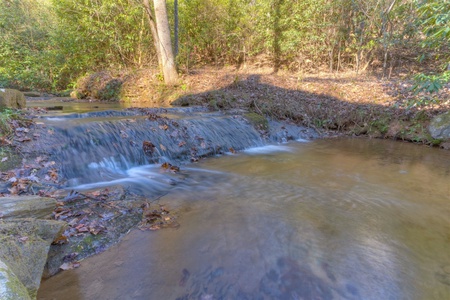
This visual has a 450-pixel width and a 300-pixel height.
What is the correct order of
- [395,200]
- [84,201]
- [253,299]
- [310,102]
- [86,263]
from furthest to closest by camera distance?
[310,102] → [395,200] → [84,201] → [86,263] → [253,299]

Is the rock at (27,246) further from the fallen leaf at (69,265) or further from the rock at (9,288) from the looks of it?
the rock at (9,288)

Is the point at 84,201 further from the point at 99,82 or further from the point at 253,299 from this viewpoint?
the point at 99,82

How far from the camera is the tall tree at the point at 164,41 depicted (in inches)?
443

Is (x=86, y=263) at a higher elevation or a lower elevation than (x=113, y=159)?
lower

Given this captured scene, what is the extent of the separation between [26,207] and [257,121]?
6.98 m

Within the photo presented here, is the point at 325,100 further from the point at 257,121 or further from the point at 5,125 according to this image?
the point at 5,125

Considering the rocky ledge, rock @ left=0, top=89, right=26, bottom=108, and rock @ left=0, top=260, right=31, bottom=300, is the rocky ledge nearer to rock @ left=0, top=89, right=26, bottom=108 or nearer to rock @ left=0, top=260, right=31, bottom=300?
rock @ left=0, top=260, right=31, bottom=300

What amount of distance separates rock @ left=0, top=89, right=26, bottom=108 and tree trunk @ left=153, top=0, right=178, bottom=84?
625 centimetres

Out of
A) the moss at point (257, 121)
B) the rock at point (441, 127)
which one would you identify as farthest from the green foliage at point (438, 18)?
the moss at point (257, 121)

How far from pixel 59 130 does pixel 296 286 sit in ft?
16.4

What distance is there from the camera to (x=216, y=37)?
1633 centimetres

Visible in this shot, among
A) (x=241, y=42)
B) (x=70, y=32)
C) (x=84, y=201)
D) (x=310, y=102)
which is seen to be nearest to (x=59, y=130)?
(x=84, y=201)

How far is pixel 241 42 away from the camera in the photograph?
15805mm

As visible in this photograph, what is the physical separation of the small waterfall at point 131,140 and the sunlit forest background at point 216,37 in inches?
276
